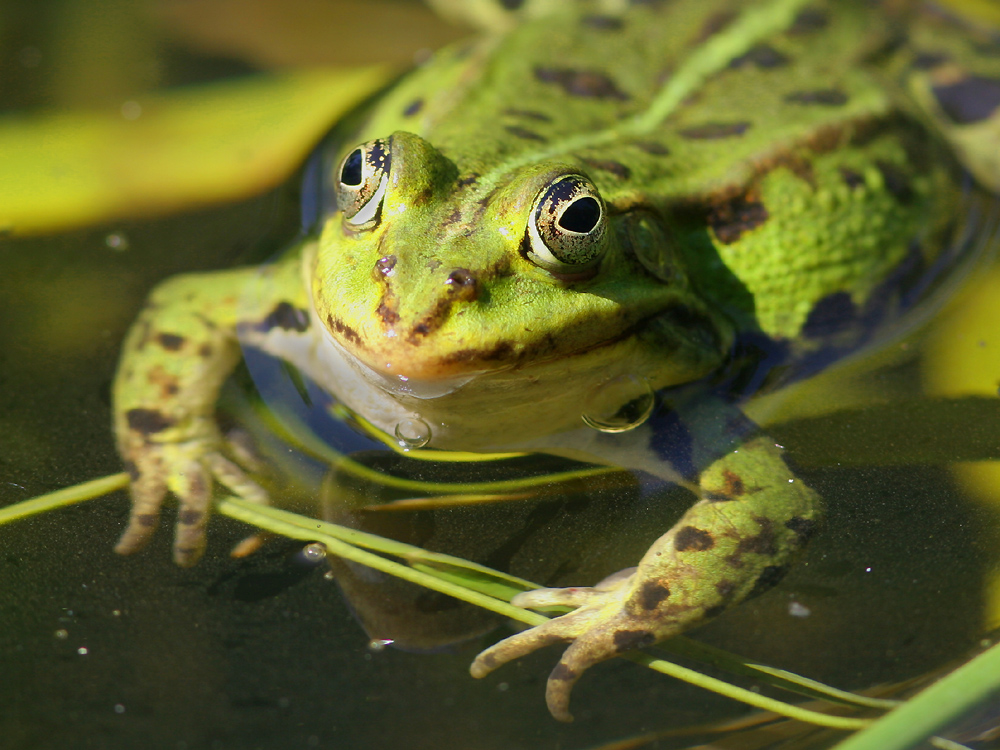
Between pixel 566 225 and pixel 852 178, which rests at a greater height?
pixel 852 178

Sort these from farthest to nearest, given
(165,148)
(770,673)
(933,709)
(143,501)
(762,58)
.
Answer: (165,148) < (762,58) < (143,501) < (770,673) < (933,709)

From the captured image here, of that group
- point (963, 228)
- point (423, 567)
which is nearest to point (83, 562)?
point (423, 567)

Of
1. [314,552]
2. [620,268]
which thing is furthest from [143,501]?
[620,268]

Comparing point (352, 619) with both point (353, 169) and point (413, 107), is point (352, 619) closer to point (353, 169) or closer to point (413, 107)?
point (353, 169)

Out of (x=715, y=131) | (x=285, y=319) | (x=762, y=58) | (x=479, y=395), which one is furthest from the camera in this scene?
(x=762, y=58)

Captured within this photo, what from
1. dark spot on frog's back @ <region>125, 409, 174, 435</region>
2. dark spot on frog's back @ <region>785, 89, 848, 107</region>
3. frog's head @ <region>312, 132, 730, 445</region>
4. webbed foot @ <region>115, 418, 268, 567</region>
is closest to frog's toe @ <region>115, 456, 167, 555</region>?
webbed foot @ <region>115, 418, 268, 567</region>

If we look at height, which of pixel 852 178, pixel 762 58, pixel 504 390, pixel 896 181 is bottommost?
pixel 504 390

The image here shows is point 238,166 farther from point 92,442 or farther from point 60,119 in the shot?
point 92,442
